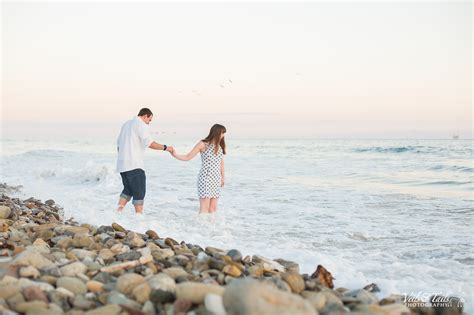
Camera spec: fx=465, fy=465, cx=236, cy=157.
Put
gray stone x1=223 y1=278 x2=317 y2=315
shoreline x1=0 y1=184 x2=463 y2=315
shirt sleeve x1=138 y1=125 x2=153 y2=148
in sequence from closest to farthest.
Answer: gray stone x1=223 y1=278 x2=317 y2=315 → shoreline x1=0 y1=184 x2=463 y2=315 → shirt sleeve x1=138 y1=125 x2=153 y2=148

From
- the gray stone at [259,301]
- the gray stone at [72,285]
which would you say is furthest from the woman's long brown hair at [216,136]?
the gray stone at [259,301]

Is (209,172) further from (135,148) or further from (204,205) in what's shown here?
(135,148)

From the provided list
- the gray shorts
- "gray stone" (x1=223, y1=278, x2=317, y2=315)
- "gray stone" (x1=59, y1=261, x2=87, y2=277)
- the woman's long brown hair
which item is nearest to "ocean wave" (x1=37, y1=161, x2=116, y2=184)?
the gray shorts

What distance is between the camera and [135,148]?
7.88m

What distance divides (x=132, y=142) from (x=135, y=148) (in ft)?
0.39

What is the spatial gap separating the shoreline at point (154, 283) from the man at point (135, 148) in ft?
9.22

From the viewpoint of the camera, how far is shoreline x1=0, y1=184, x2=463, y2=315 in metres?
2.82

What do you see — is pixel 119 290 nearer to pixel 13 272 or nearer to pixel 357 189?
pixel 13 272

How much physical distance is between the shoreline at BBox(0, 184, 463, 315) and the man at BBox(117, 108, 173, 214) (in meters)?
2.81

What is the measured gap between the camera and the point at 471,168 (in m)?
18.0

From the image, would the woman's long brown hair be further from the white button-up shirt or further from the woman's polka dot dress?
the white button-up shirt

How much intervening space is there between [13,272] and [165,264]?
1.18 metres

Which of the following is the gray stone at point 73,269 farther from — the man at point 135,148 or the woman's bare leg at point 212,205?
the woman's bare leg at point 212,205

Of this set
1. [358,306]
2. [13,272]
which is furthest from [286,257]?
[13,272]
